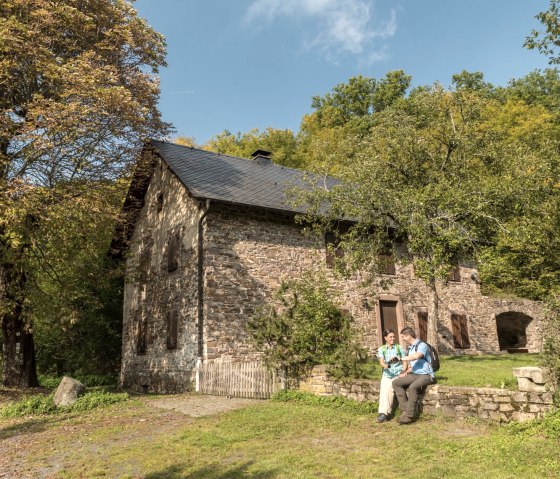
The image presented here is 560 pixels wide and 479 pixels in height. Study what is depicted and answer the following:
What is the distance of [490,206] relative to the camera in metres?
14.3

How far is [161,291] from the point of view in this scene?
17.3 metres

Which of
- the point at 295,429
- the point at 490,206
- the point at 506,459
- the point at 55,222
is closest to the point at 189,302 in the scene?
the point at 55,222

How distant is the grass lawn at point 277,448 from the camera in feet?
18.3

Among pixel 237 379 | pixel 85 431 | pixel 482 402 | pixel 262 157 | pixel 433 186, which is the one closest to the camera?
pixel 482 402

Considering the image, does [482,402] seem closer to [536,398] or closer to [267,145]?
[536,398]

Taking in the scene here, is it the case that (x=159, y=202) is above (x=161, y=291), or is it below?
above

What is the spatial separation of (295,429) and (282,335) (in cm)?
341

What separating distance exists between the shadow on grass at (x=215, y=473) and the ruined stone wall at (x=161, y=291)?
8.53 m

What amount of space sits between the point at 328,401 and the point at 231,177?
10.3 meters

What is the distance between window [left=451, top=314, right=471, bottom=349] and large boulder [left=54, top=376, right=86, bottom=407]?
14379 mm

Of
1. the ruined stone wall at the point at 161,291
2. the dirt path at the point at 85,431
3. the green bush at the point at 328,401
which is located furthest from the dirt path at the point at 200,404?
the ruined stone wall at the point at 161,291

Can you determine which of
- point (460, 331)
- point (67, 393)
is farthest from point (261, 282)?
point (460, 331)

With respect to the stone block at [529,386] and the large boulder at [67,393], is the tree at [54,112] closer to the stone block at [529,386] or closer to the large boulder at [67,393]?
the large boulder at [67,393]

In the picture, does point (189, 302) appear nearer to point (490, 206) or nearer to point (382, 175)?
point (382, 175)
